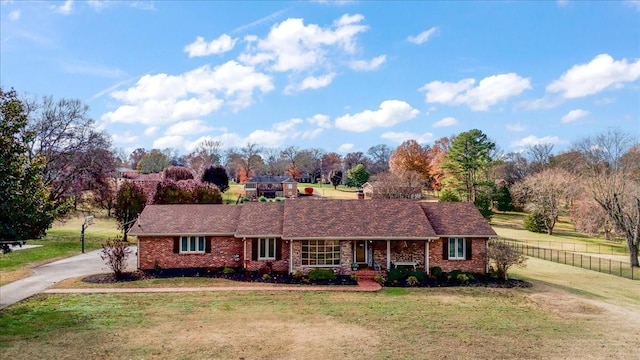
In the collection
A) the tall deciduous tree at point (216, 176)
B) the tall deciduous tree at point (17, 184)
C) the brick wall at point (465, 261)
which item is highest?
the tall deciduous tree at point (216, 176)

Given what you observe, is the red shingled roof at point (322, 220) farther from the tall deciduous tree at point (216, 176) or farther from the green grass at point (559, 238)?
the tall deciduous tree at point (216, 176)

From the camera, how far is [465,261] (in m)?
25.9

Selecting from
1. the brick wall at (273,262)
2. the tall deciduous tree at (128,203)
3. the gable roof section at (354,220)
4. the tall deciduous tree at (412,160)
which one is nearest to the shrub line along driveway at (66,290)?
the brick wall at (273,262)

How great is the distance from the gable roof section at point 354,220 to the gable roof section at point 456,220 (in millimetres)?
829

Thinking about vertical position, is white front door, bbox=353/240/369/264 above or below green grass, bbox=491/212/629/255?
above

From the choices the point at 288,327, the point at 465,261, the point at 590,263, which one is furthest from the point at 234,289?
the point at 590,263

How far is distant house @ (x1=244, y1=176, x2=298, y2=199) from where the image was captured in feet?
256

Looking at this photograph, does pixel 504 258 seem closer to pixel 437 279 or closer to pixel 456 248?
pixel 456 248

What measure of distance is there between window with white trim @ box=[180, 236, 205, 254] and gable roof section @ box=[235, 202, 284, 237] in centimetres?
241

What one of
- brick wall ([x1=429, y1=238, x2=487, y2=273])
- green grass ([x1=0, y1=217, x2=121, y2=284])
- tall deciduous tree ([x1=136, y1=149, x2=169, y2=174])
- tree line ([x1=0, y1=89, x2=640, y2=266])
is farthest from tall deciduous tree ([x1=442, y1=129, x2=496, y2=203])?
tall deciduous tree ([x1=136, y1=149, x2=169, y2=174])

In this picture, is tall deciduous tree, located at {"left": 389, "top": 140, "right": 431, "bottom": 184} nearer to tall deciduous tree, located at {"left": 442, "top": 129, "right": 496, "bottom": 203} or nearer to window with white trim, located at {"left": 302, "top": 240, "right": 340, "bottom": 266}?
tall deciduous tree, located at {"left": 442, "top": 129, "right": 496, "bottom": 203}

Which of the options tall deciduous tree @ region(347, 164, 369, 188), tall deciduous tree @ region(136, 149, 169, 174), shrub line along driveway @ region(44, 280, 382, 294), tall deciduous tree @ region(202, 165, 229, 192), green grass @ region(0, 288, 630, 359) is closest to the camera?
green grass @ region(0, 288, 630, 359)

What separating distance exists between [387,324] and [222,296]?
810 cm

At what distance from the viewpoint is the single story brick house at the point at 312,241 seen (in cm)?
2512
